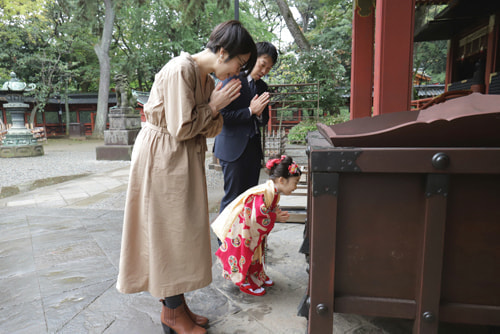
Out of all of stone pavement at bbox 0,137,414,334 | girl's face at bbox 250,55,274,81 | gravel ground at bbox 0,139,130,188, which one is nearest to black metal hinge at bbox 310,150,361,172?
stone pavement at bbox 0,137,414,334

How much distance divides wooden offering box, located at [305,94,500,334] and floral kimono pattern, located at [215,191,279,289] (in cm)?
82

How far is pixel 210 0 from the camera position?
16.5 m

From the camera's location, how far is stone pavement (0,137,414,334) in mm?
1860

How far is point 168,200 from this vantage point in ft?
5.26

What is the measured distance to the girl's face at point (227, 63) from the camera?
5.26 feet

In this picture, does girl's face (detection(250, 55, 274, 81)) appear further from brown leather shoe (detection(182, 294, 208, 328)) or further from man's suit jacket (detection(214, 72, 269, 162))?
brown leather shoe (detection(182, 294, 208, 328))

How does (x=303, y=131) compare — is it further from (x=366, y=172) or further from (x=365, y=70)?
(x=366, y=172)

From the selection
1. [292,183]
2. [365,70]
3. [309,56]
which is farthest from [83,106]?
[292,183]

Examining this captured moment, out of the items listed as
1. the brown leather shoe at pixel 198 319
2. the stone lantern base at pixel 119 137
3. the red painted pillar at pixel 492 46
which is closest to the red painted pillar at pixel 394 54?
the brown leather shoe at pixel 198 319

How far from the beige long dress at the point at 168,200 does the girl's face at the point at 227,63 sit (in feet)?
0.37

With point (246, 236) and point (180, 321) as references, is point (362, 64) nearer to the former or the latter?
point (246, 236)

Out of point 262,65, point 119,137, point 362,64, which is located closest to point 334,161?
point 262,65

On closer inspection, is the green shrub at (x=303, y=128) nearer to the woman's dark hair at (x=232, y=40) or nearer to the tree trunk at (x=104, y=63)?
the woman's dark hair at (x=232, y=40)

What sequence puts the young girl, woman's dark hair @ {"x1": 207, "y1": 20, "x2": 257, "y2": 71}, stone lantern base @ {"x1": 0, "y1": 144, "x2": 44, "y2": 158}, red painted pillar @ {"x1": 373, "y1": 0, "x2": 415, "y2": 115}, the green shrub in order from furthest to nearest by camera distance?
stone lantern base @ {"x1": 0, "y1": 144, "x2": 44, "y2": 158}
the green shrub
red painted pillar @ {"x1": 373, "y1": 0, "x2": 415, "y2": 115}
the young girl
woman's dark hair @ {"x1": 207, "y1": 20, "x2": 257, "y2": 71}
